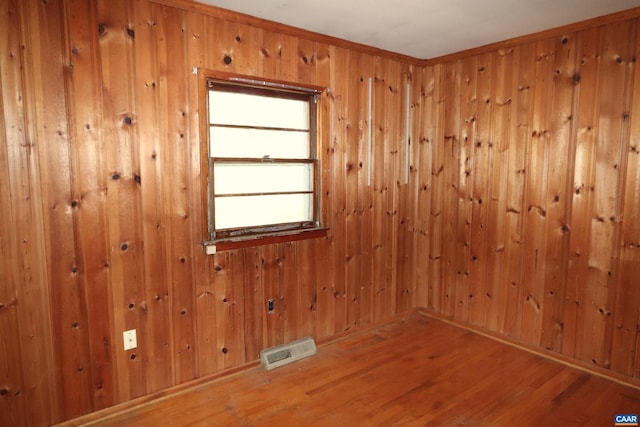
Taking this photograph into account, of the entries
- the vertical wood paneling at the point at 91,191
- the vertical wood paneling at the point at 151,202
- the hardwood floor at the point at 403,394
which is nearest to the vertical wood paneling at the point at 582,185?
the hardwood floor at the point at 403,394

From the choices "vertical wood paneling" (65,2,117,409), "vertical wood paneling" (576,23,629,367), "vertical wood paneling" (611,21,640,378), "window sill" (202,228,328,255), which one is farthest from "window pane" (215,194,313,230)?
"vertical wood paneling" (611,21,640,378)

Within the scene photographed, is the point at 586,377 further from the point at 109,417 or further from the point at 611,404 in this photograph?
the point at 109,417

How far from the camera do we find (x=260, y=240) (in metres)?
2.81

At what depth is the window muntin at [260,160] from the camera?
2.68 metres

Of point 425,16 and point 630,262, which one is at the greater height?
point 425,16

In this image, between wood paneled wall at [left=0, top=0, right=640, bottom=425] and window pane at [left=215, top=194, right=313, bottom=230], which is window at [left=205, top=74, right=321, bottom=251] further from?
wood paneled wall at [left=0, top=0, right=640, bottom=425]

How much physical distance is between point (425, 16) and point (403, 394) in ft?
8.32

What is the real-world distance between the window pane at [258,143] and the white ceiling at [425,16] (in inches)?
30.5

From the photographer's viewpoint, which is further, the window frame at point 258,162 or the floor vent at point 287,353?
the floor vent at point 287,353

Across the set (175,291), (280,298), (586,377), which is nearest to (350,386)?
(280,298)

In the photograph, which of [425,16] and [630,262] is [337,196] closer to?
[425,16]

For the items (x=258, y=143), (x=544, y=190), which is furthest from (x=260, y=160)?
(x=544, y=190)

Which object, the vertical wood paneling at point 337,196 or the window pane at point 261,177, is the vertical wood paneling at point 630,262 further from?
the window pane at point 261,177

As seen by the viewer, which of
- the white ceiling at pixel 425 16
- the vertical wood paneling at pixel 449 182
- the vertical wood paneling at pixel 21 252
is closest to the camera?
the vertical wood paneling at pixel 21 252
